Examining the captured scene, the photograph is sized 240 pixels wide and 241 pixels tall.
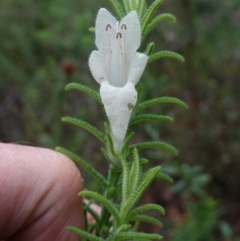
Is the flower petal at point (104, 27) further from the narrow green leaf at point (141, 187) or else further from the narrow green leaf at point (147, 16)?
the narrow green leaf at point (141, 187)

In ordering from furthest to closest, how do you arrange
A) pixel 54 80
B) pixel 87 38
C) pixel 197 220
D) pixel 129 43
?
1. pixel 54 80
2. pixel 87 38
3. pixel 197 220
4. pixel 129 43

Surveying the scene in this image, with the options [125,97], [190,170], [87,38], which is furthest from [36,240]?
[87,38]

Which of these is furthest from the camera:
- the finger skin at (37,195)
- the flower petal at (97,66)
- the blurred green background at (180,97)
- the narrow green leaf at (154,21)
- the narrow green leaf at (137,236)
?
the blurred green background at (180,97)

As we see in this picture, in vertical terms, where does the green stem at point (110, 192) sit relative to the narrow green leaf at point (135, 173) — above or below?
below

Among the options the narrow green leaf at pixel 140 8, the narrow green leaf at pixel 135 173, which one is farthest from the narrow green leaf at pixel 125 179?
the narrow green leaf at pixel 140 8

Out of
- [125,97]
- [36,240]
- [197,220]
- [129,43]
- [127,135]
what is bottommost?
[197,220]

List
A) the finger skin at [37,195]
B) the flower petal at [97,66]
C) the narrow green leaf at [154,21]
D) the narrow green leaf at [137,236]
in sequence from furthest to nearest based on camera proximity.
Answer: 1. the finger skin at [37,195]
2. the narrow green leaf at [154,21]
3. the flower petal at [97,66]
4. the narrow green leaf at [137,236]

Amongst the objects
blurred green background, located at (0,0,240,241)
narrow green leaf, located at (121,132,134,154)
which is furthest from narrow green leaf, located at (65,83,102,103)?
blurred green background, located at (0,0,240,241)

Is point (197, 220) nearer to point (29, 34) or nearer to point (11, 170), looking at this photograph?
point (11, 170)
